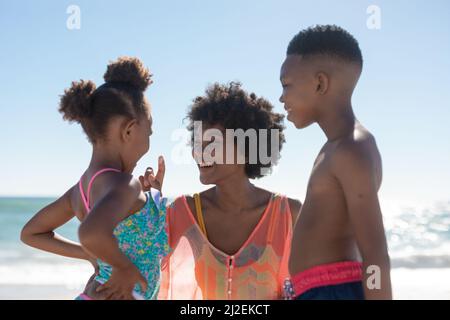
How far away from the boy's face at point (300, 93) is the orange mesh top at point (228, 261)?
63 centimetres

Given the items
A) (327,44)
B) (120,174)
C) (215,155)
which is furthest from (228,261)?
(327,44)

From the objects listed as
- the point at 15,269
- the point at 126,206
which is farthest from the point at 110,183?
the point at 15,269

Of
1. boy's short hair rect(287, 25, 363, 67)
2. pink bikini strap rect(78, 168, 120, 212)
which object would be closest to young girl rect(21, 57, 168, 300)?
pink bikini strap rect(78, 168, 120, 212)

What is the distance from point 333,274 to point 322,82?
0.77 m

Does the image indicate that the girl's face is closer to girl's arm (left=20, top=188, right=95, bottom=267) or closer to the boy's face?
girl's arm (left=20, top=188, right=95, bottom=267)

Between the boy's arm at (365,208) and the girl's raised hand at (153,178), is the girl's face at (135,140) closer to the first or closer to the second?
the girl's raised hand at (153,178)

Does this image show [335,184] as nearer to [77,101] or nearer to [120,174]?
[120,174]

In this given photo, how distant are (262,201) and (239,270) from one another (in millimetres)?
374

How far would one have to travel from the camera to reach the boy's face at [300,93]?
2.45 m

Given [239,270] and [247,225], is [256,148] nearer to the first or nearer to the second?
[247,225]

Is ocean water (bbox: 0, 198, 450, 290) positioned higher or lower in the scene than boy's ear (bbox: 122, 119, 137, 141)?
higher

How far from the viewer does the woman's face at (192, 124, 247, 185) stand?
298 cm

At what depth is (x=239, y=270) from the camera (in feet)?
9.46

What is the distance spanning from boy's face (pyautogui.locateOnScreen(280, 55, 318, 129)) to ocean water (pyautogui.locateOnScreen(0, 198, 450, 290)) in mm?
9078
